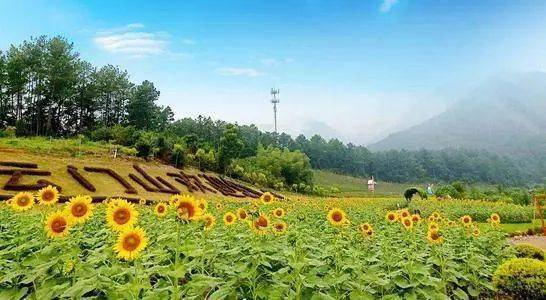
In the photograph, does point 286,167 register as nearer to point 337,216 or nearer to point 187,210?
point 337,216

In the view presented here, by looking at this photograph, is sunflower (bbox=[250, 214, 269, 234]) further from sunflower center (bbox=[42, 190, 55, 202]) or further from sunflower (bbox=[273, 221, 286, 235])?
sunflower center (bbox=[42, 190, 55, 202])

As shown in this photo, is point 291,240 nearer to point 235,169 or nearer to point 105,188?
point 105,188

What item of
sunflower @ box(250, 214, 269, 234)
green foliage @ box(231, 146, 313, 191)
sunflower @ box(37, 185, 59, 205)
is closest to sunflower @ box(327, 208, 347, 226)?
sunflower @ box(250, 214, 269, 234)

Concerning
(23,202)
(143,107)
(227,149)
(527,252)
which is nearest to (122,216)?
(23,202)

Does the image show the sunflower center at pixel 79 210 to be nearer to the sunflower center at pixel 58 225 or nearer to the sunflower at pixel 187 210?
the sunflower center at pixel 58 225

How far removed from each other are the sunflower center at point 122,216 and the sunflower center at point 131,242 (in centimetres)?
43

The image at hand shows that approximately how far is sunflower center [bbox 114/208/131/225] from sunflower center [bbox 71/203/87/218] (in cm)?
58

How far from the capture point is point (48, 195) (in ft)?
15.6

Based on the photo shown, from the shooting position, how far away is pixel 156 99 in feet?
252

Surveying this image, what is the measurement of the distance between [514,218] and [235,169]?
3172cm

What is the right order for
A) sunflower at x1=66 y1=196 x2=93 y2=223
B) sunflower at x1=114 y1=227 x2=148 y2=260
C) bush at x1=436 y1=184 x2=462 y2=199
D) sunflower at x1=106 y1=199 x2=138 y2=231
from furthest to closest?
1. bush at x1=436 y1=184 x2=462 y2=199
2. sunflower at x1=66 y1=196 x2=93 y2=223
3. sunflower at x1=106 y1=199 x2=138 y2=231
4. sunflower at x1=114 y1=227 x2=148 y2=260

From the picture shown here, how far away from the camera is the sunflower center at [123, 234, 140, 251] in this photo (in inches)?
112

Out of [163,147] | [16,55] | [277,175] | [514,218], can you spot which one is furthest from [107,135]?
[514,218]

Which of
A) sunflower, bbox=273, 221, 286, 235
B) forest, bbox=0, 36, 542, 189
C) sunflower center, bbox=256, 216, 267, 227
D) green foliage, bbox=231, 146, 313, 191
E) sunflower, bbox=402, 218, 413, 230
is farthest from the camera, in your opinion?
green foliage, bbox=231, 146, 313, 191
